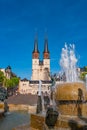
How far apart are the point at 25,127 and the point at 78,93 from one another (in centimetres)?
212

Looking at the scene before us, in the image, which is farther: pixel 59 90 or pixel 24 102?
pixel 24 102

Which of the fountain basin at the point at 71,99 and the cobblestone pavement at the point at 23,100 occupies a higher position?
the cobblestone pavement at the point at 23,100

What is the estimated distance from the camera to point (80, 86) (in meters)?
11.1

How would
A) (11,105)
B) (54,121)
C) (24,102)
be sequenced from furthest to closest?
(24,102) < (11,105) < (54,121)

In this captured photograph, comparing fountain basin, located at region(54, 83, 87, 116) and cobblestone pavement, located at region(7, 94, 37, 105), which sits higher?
cobblestone pavement, located at region(7, 94, 37, 105)

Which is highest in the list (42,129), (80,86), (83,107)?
(80,86)

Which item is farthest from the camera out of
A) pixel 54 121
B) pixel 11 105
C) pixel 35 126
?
pixel 11 105

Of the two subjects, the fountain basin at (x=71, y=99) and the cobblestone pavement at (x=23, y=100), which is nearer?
the fountain basin at (x=71, y=99)

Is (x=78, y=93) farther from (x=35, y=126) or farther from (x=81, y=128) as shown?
(x=81, y=128)

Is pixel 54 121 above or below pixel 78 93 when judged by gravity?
below

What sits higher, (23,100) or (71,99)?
(23,100)

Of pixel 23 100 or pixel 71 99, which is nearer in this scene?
pixel 71 99

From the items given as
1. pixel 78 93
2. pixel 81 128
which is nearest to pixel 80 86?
pixel 78 93

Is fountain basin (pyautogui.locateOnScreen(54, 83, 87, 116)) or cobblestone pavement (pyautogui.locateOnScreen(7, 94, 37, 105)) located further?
cobblestone pavement (pyautogui.locateOnScreen(7, 94, 37, 105))
